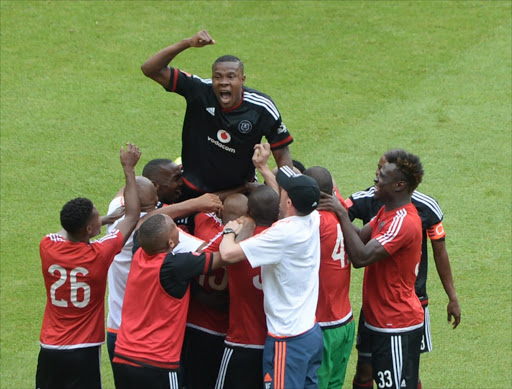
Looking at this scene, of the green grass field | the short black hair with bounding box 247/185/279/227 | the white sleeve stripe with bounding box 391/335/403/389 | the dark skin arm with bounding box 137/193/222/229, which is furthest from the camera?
the green grass field

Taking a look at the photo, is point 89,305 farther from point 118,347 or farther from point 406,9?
point 406,9

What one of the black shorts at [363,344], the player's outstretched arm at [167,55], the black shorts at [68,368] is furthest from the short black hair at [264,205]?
the black shorts at [68,368]

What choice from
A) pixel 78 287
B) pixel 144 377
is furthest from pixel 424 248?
pixel 78 287

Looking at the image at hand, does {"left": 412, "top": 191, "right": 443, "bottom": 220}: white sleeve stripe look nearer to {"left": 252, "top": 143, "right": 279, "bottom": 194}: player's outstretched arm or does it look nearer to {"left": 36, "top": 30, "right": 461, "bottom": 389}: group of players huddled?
{"left": 36, "top": 30, "right": 461, "bottom": 389}: group of players huddled

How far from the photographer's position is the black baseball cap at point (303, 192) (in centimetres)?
539

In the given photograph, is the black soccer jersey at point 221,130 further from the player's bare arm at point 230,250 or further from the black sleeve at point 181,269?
the black sleeve at point 181,269

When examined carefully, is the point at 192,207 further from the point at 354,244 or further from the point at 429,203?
the point at 429,203

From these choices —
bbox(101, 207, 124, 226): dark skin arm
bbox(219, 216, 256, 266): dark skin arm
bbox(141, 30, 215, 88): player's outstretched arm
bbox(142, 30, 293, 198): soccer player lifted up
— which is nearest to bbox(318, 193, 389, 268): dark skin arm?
bbox(219, 216, 256, 266): dark skin arm

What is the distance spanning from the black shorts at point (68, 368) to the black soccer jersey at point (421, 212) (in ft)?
7.40

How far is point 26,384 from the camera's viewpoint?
7.21 meters

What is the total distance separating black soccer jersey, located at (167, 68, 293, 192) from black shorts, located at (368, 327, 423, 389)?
62.1 inches

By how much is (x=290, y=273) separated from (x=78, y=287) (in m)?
1.53

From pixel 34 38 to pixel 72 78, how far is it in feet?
4.25

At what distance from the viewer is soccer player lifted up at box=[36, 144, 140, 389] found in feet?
19.2
